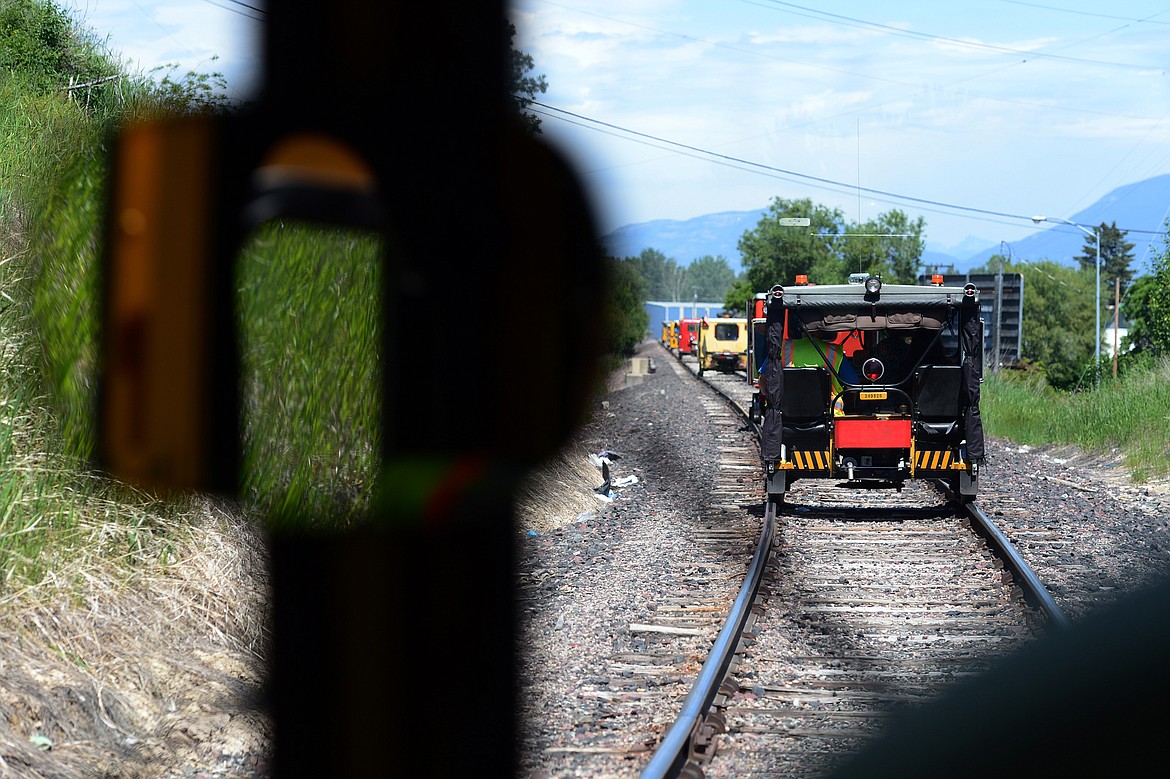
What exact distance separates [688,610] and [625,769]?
11.4ft

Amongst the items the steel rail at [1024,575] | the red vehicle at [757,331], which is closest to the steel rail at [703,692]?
the steel rail at [1024,575]

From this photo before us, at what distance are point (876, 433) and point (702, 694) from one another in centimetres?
737

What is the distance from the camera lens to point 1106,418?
20.5 m

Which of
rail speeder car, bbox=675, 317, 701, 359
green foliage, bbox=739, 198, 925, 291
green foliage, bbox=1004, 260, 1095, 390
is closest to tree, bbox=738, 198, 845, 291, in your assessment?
green foliage, bbox=739, 198, 925, 291

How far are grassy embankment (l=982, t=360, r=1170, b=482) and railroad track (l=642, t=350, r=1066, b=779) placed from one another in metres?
6.29

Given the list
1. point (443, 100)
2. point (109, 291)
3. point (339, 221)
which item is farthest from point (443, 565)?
point (443, 100)

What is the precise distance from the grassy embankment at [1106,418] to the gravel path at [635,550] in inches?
18.7

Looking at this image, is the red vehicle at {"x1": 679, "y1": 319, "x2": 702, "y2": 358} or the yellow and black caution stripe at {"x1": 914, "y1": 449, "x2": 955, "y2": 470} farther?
the red vehicle at {"x1": 679, "y1": 319, "x2": 702, "y2": 358}

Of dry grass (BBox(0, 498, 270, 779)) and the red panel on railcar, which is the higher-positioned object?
the red panel on railcar

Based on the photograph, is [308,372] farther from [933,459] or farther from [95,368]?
[933,459]

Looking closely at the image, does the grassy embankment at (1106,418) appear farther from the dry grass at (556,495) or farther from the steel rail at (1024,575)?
the dry grass at (556,495)

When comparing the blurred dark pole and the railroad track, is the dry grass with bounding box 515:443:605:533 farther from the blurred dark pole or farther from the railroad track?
the railroad track

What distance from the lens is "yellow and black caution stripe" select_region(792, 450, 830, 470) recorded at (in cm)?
1306

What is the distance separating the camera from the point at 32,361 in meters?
7.71
